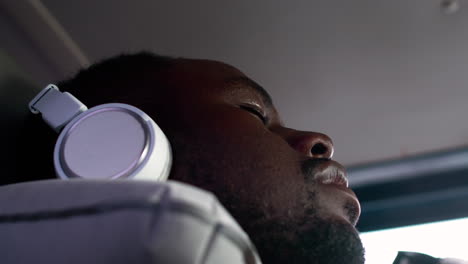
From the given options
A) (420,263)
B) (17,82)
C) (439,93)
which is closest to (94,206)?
(420,263)

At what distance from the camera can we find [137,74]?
0.98 m

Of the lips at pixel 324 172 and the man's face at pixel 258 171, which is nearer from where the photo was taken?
the man's face at pixel 258 171

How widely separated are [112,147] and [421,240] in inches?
57.0

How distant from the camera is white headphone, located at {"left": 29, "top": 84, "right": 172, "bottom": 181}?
0.50 meters

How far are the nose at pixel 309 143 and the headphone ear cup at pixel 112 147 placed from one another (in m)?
0.44

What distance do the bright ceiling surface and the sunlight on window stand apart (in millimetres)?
376

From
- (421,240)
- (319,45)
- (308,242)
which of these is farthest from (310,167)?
(421,240)

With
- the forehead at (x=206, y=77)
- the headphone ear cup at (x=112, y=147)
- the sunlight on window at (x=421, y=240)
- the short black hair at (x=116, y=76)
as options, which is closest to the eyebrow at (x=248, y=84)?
the forehead at (x=206, y=77)

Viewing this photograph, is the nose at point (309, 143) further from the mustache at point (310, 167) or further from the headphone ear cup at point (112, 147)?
the headphone ear cup at point (112, 147)

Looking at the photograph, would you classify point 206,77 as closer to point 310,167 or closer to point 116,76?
point 116,76

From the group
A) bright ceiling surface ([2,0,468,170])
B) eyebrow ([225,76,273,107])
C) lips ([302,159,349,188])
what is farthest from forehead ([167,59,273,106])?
bright ceiling surface ([2,0,468,170])

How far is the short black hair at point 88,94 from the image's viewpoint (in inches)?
33.5

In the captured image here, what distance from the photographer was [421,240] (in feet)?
5.59

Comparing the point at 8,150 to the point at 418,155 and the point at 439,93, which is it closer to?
the point at 439,93
